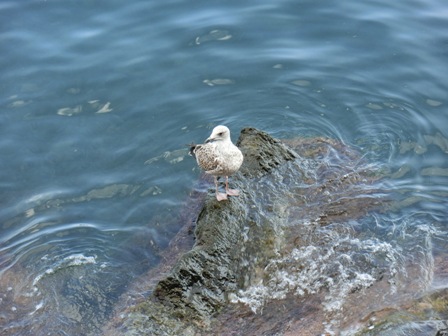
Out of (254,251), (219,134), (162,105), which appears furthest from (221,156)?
(162,105)

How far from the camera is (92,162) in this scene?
31.0 feet

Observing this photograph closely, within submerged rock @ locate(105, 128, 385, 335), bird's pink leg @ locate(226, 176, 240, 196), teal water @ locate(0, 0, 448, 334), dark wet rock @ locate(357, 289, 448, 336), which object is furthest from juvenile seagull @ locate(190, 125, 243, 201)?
dark wet rock @ locate(357, 289, 448, 336)

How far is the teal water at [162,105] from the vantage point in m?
8.09

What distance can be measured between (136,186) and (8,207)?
1.88 metres

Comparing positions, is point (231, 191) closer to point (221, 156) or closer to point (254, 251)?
point (221, 156)

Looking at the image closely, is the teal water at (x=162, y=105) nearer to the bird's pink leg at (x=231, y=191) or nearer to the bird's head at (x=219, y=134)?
the bird's pink leg at (x=231, y=191)

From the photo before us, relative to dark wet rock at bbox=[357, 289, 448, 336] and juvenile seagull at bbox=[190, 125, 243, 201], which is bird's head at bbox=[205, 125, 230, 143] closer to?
juvenile seagull at bbox=[190, 125, 243, 201]

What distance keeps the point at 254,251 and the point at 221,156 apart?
3.64 ft

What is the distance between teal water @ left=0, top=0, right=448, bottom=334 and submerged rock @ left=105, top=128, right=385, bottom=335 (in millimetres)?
878

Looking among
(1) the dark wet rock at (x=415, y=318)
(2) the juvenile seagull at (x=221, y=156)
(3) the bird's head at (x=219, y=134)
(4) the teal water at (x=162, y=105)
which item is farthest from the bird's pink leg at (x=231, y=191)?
(1) the dark wet rock at (x=415, y=318)

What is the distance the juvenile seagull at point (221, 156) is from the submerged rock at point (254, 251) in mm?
330

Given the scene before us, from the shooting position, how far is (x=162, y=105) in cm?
1034

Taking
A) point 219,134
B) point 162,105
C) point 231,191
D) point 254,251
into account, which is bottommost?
point 162,105

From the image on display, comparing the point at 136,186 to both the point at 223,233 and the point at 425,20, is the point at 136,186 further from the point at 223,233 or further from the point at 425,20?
the point at 425,20
